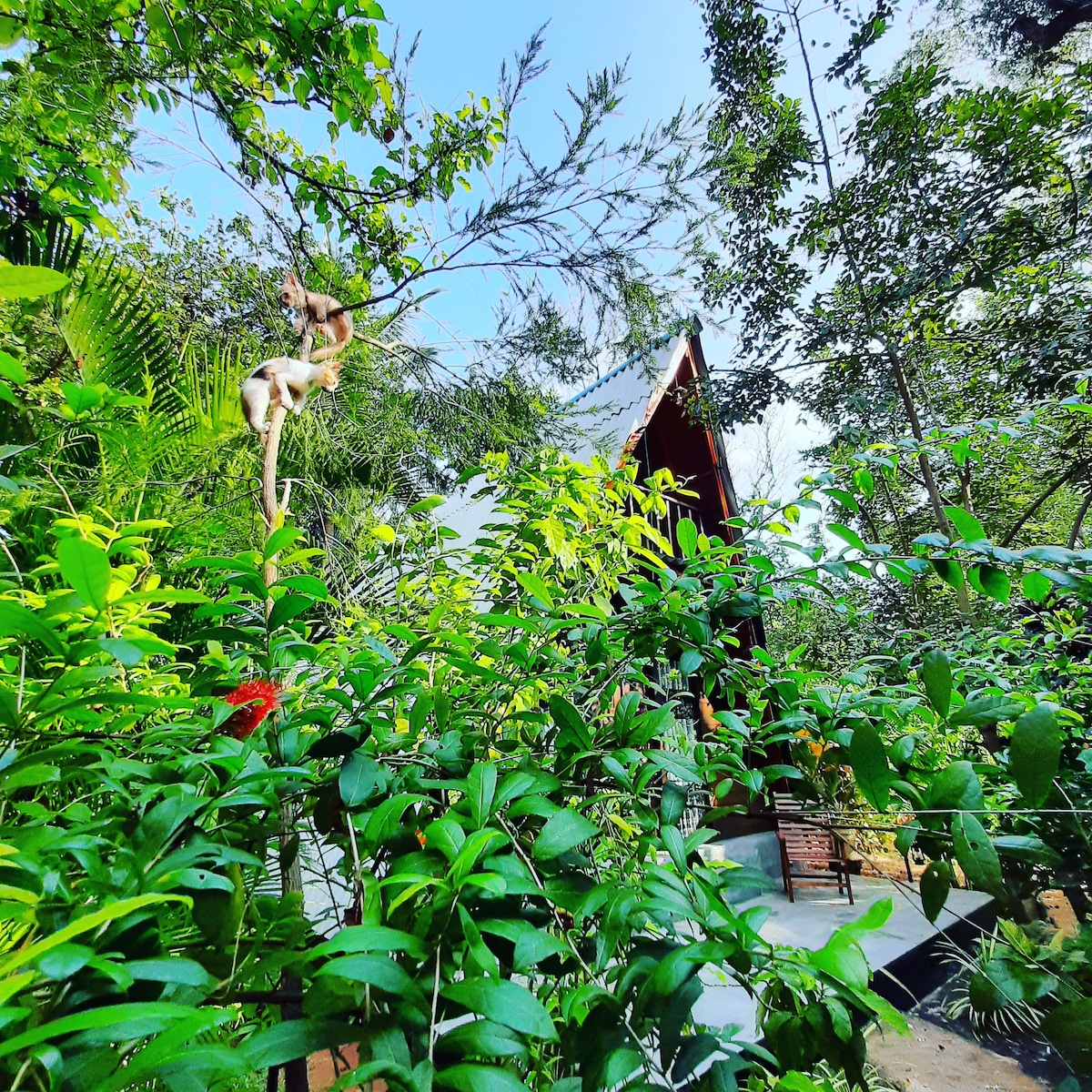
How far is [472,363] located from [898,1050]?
160 inches

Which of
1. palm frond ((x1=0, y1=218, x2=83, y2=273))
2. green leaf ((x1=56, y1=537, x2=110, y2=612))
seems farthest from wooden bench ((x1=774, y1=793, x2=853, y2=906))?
palm frond ((x1=0, y1=218, x2=83, y2=273))

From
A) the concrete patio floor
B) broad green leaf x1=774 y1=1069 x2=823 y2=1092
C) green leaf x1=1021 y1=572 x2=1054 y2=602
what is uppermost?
green leaf x1=1021 y1=572 x2=1054 y2=602

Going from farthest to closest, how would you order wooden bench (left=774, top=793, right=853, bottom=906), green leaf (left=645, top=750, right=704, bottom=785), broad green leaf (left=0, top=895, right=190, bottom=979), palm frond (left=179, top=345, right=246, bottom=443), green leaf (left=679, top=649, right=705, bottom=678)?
wooden bench (left=774, top=793, right=853, bottom=906) < palm frond (left=179, top=345, right=246, bottom=443) < green leaf (left=679, top=649, right=705, bottom=678) < green leaf (left=645, top=750, right=704, bottom=785) < broad green leaf (left=0, top=895, right=190, bottom=979)

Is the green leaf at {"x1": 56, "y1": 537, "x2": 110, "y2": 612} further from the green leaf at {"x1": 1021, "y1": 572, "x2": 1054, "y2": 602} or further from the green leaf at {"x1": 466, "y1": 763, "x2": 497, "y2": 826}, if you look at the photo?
the green leaf at {"x1": 1021, "y1": 572, "x2": 1054, "y2": 602}

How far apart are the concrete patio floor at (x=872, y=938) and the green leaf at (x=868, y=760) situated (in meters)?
2.01

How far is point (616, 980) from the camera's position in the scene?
407mm

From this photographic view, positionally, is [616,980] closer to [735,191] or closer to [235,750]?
[235,750]

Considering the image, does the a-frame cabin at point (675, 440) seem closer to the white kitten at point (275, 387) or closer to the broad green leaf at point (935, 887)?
the white kitten at point (275, 387)

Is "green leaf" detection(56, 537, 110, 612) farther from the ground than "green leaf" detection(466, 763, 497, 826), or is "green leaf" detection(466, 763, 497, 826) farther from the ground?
"green leaf" detection(56, 537, 110, 612)

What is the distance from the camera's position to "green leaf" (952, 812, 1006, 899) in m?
0.44

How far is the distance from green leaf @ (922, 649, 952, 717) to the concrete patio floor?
79.9 inches

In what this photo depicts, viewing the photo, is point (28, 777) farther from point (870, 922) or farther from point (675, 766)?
point (870, 922)

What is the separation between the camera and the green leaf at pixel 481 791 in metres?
0.44

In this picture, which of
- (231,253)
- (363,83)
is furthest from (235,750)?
(231,253)
